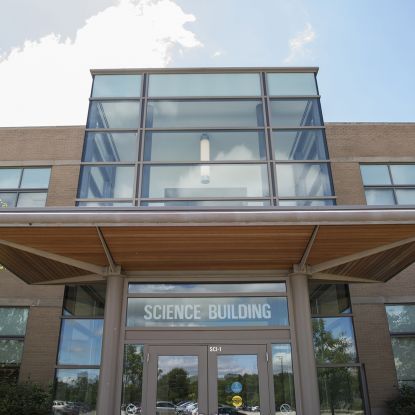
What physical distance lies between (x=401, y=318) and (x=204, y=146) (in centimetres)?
761

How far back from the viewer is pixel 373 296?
13.9 m

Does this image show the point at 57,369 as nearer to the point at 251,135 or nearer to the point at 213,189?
the point at 213,189

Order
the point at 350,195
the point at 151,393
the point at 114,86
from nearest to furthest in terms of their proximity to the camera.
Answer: the point at 151,393, the point at 114,86, the point at 350,195

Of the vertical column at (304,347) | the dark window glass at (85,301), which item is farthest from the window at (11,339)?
the vertical column at (304,347)

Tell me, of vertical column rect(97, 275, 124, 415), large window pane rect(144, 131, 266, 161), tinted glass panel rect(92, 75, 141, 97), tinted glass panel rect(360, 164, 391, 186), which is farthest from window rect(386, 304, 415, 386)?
tinted glass panel rect(92, 75, 141, 97)

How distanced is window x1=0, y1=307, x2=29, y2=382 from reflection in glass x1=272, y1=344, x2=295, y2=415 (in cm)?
772

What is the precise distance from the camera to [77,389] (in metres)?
12.6

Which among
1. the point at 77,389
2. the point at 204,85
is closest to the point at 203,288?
the point at 77,389

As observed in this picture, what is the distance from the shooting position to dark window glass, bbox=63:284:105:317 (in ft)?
43.2

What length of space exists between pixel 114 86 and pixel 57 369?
7.90 metres

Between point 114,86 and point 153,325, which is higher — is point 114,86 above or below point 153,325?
above

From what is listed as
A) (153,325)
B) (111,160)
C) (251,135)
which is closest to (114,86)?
(111,160)

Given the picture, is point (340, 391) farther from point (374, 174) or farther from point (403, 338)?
point (374, 174)

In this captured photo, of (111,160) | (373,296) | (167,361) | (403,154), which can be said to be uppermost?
(403,154)
